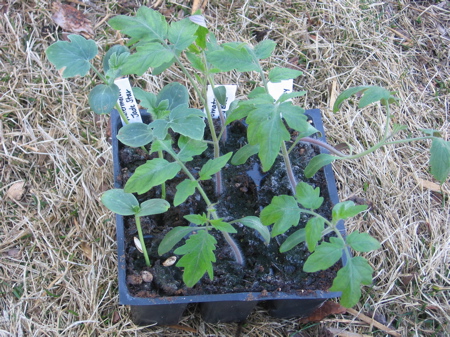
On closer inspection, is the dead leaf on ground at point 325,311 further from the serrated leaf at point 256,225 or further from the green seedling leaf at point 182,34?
the green seedling leaf at point 182,34

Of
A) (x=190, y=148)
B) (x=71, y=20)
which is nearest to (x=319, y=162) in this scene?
(x=190, y=148)

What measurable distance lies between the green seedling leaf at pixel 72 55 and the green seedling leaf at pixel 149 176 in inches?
10.5

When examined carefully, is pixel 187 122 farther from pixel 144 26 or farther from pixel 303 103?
pixel 303 103

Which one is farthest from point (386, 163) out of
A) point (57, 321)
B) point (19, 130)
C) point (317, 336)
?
point (19, 130)

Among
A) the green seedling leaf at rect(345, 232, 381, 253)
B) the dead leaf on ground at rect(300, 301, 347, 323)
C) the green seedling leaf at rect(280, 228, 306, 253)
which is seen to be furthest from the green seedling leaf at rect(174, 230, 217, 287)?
the dead leaf on ground at rect(300, 301, 347, 323)

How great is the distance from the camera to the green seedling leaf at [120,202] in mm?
1079

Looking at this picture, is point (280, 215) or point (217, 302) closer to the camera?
point (280, 215)

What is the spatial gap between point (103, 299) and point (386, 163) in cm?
112

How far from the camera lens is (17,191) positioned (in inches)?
61.1

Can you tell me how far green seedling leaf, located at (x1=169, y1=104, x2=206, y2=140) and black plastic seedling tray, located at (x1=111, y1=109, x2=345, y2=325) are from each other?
370 millimetres

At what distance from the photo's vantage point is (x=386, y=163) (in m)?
1.69

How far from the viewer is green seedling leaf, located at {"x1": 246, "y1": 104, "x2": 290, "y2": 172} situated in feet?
2.99

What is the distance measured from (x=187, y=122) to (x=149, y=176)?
0.48ft

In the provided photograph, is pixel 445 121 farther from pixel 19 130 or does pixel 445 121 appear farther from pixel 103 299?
pixel 19 130
